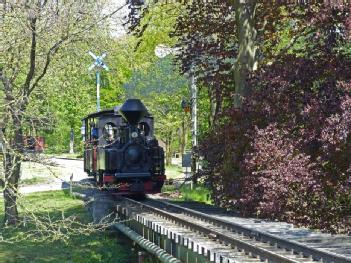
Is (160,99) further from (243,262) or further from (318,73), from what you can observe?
(243,262)

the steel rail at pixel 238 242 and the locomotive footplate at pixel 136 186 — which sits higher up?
the locomotive footplate at pixel 136 186

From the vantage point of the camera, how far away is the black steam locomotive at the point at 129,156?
17359 millimetres

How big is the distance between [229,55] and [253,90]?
11.9 ft

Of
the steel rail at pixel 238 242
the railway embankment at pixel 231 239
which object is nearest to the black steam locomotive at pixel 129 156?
the railway embankment at pixel 231 239

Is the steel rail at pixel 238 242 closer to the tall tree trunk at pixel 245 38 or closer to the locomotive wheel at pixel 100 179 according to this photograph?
the tall tree trunk at pixel 245 38

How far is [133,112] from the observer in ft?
57.4

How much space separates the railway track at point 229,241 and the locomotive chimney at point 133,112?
14.9ft

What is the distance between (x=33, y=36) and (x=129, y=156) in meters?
4.53

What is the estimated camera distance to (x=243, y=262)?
7988 millimetres

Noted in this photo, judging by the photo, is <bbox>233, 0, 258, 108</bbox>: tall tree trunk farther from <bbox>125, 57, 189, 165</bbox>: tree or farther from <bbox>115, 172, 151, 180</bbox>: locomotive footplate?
<bbox>125, 57, 189, 165</bbox>: tree

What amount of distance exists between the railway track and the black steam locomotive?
12.7 ft

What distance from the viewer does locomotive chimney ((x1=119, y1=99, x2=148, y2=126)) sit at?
17.5 m

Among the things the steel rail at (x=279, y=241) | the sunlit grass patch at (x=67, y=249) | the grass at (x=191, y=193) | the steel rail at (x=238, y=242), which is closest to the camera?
the steel rail at (x=279, y=241)

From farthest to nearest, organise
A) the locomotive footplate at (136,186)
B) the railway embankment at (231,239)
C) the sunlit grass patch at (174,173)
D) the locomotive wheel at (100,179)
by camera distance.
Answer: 1. the sunlit grass patch at (174,173)
2. the locomotive wheel at (100,179)
3. the locomotive footplate at (136,186)
4. the railway embankment at (231,239)
